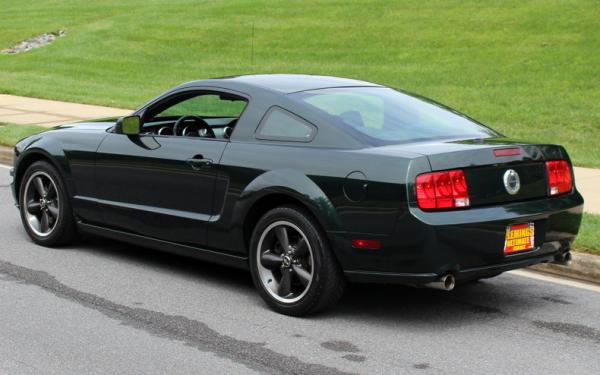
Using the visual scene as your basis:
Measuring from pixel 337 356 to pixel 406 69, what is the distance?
19.4m

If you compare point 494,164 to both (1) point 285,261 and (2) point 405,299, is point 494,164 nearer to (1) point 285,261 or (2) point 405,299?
(2) point 405,299

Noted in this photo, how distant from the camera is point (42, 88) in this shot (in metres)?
22.9

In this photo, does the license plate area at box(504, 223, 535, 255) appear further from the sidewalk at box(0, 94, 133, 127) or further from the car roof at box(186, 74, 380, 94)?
the sidewalk at box(0, 94, 133, 127)

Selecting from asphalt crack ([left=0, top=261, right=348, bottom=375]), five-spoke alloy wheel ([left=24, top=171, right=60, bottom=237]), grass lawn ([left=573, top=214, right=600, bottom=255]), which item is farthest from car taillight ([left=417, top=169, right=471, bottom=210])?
five-spoke alloy wheel ([left=24, top=171, right=60, bottom=237])

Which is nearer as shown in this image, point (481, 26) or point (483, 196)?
point (483, 196)

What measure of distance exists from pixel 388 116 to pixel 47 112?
498 inches

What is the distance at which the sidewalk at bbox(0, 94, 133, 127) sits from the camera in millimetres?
16859

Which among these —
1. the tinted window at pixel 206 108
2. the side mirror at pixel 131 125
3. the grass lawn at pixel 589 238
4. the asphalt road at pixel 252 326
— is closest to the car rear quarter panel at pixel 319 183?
the asphalt road at pixel 252 326

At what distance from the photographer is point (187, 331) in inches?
232

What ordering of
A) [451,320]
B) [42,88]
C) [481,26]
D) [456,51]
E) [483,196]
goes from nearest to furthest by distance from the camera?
[483,196] < [451,320] < [42,88] < [456,51] < [481,26]

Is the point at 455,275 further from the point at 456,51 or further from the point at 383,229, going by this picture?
the point at 456,51

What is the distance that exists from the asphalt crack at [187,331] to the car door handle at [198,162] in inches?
40.5

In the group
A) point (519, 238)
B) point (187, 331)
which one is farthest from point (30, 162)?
point (519, 238)

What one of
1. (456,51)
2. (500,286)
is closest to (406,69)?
(456,51)
